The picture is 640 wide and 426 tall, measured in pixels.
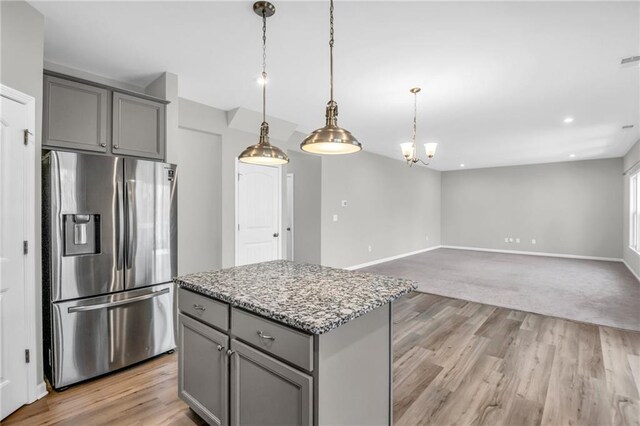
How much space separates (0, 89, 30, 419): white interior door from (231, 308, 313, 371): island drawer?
63.4 inches

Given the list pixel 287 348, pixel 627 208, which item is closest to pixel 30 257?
pixel 287 348

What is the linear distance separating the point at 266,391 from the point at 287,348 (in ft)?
0.98

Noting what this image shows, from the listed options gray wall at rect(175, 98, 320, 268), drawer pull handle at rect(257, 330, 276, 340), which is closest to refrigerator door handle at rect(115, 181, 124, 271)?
gray wall at rect(175, 98, 320, 268)

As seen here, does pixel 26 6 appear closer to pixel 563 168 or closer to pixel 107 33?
pixel 107 33

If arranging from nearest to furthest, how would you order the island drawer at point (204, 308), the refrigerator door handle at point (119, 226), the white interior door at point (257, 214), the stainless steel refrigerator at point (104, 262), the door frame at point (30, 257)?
the island drawer at point (204, 308) < the door frame at point (30, 257) < the stainless steel refrigerator at point (104, 262) < the refrigerator door handle at point (119, 226) < the white interior door at point (257, 214)

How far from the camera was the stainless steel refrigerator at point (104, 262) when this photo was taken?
2.29 m

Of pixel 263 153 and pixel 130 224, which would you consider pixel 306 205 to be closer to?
pixel 130 224

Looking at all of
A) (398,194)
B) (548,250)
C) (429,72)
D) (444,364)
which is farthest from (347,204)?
(548,250)

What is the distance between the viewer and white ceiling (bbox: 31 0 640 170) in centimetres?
214

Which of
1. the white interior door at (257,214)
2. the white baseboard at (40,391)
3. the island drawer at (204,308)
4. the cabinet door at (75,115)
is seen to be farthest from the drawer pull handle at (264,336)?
the white interior door at (257,214)

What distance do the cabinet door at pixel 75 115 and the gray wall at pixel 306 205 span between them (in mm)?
3328

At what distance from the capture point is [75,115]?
2516 mm

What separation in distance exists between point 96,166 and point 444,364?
10.9 ft

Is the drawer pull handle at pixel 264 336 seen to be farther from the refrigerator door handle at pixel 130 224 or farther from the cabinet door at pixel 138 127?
the cabinet door at pixel 138 127
